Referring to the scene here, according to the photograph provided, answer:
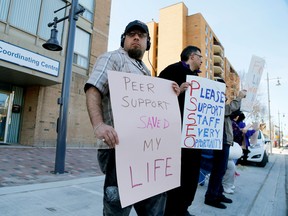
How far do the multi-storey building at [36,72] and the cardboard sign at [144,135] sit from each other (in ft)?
26.3

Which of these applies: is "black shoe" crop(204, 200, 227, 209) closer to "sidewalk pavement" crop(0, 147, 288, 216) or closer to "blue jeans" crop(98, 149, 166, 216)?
"sidewalk pavement" crop(0, 147, 288, 216)

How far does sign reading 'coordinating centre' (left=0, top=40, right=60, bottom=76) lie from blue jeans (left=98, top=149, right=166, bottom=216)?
27.7 ft

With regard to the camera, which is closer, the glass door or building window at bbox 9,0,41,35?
building window at bbox 9,0,41,35

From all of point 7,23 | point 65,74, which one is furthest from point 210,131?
point 7,23

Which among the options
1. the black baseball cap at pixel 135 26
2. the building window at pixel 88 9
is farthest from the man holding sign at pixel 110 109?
the building window at pixel 88 9

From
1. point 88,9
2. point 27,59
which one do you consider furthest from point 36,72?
point 88,9

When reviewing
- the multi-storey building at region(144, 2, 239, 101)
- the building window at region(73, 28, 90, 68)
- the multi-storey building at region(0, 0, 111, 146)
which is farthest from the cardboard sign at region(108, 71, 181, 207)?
Result: the multi-storey building at region(144, 2, 239, 101)

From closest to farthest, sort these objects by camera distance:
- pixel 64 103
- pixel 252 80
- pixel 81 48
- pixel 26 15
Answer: pixel 252 80
pixel 64 103
pixel 26 15
pixel 81 48

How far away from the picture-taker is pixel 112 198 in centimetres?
138

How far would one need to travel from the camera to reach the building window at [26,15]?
372 inches

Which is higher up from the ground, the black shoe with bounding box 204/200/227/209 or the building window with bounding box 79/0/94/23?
the building window with bounding box 79/0/94/23

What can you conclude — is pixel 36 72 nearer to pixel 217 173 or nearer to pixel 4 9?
pixel 4 9

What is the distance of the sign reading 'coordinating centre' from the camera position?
8.20m

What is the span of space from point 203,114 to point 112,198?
1.57 metres
